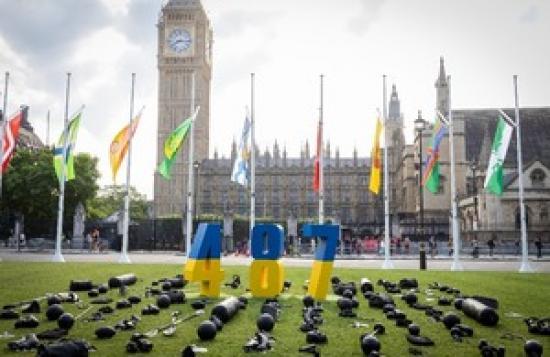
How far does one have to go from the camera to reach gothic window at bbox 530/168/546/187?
169 feet

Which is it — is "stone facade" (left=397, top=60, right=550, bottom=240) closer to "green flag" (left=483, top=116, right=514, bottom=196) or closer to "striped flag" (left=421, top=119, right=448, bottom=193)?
"striped flag" (left=421, top=119, right=448, bottom=193)

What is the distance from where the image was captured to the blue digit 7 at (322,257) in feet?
39.7

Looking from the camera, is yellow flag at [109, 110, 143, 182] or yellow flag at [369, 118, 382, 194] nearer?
yellow flag at [369, 118, 382, 194]

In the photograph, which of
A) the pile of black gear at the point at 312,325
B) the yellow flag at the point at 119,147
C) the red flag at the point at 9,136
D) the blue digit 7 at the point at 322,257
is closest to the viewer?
the pile of black gear at the point at 312,325

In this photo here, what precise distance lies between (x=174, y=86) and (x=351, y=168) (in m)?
38.6

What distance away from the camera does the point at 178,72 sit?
99.8m

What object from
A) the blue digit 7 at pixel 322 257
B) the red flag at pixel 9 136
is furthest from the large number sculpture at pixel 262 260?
the red flag at pixel 9 136

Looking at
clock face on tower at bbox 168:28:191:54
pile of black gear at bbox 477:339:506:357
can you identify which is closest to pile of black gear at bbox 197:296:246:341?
pile of black gear at bbox 477:339:506:357

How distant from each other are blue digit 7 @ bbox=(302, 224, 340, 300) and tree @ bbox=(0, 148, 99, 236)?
44457 mm

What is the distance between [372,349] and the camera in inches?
273

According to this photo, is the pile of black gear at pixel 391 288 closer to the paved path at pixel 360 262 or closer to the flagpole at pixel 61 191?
the paved path at pixel 360 262

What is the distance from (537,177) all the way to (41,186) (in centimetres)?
4842

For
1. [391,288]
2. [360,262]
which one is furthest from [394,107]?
[391,288]

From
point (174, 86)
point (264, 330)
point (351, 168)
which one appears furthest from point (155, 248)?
point (351, 168)
